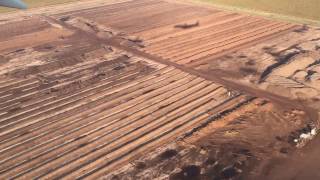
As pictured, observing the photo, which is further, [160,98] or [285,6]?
A: [285,6]

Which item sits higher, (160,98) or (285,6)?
(285,6)

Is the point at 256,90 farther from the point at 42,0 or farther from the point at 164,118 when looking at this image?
the point at 42,0

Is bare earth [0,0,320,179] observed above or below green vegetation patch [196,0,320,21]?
below

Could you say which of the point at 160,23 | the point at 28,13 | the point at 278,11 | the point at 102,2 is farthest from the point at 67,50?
the point at 278,11

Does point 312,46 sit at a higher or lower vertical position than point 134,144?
higher

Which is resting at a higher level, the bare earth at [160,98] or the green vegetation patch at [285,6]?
the green vegetation patch at [285,6]

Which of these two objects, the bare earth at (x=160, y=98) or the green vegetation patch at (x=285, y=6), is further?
the green vegetation patch at (x=285, y=6)

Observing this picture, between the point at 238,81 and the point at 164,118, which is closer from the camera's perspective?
the point at 164,118

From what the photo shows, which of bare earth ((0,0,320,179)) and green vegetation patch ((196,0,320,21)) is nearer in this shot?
bare earth ((0,0,320,179))
